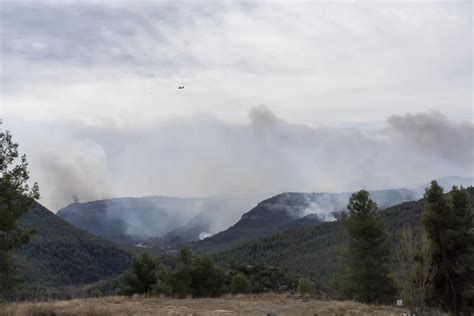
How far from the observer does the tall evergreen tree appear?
39.6 meters

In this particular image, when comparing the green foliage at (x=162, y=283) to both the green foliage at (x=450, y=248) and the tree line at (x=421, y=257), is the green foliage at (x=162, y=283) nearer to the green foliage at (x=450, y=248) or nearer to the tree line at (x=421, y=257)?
the tree line at (x=421, y=257)

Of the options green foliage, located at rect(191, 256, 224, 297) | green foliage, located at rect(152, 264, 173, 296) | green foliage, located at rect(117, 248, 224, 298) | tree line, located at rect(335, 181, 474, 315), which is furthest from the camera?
green foliage, located at rect(191, 256, 224, 297)

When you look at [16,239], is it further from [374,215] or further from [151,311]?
[374,215]

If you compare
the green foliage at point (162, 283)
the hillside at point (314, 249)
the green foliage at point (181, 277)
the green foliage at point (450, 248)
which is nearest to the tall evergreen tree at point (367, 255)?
the green foliage at point (450, 248)

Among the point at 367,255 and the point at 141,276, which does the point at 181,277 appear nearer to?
the point at 141,276

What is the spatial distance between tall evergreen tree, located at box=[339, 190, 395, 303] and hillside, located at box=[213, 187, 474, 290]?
7530 centimetres

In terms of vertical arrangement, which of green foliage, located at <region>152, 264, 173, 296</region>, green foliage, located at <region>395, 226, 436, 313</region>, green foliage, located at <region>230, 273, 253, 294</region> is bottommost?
green foliage, located at <region>230, 273, 253, 294</region>

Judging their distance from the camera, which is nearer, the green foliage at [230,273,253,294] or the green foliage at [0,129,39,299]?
the green foliage at [0,129,39,299]

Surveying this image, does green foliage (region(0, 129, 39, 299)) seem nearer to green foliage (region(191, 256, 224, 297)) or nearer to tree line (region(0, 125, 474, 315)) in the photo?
tree line (region(0, 125, 474, 315))

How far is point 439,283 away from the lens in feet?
104

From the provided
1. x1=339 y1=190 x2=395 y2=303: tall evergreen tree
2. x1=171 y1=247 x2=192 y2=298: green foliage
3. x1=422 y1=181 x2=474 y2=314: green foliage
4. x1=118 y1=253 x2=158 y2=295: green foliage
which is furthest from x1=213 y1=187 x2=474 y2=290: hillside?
x1=422 y1=181 x2=474 y2=314: green foliage

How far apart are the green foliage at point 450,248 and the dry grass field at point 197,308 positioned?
8.10 m

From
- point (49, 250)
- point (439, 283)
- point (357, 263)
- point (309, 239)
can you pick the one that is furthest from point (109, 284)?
point (439, 283)

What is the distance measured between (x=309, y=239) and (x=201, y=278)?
137153 millimetres
